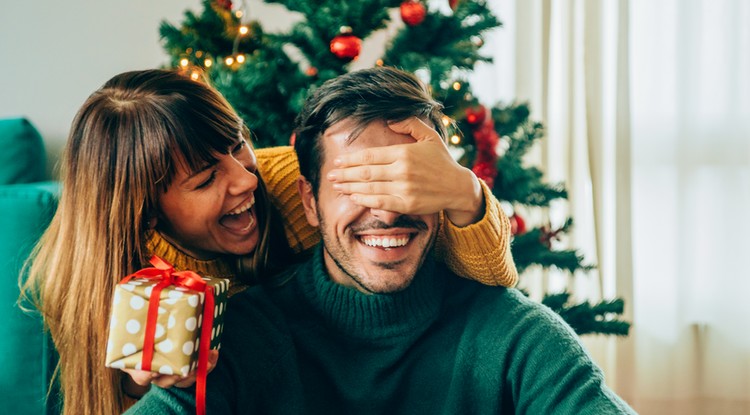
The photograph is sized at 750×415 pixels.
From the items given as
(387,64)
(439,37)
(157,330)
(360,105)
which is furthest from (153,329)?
(439,37)

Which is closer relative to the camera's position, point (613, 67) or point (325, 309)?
point (325, 309)

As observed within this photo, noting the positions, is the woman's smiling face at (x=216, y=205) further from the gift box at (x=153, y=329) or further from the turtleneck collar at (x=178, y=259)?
the gift box at (x=153, y=329)

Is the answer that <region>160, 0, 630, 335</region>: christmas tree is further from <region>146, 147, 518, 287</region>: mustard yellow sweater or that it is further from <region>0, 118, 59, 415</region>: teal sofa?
<region>0, 118, 59, 415</region>: teal sofa

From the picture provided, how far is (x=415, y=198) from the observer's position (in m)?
1.08

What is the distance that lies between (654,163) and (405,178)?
1858mm

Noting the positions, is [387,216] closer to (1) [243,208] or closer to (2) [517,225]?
(1) [243,208]

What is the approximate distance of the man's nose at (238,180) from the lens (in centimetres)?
128

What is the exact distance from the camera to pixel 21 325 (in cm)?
159

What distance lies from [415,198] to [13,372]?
1104mm

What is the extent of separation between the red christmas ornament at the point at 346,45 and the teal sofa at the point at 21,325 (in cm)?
74

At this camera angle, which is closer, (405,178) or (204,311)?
(204,311)

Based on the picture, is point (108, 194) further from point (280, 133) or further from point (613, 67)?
point (613, 67)

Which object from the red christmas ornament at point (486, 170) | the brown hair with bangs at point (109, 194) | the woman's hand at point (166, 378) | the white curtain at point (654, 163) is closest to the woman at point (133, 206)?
the brown hair with bangs at point (109, 194)

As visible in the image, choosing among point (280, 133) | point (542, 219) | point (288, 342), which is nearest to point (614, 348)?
point (542, 219)
